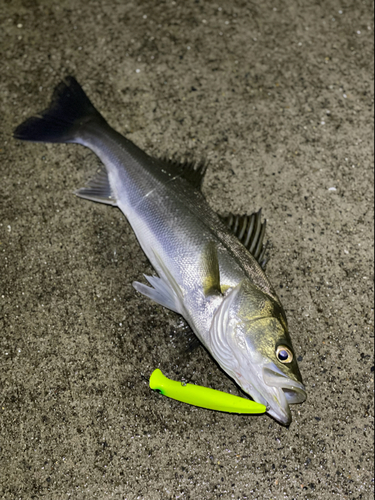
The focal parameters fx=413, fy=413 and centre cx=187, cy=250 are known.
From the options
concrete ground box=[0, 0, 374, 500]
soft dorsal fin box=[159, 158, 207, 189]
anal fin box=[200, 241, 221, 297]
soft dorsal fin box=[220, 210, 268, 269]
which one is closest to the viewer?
anal fin box=[200, 241, 221, 297]

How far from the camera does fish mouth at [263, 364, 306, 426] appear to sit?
2.10 metres

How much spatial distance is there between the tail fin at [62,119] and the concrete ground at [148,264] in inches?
4.6

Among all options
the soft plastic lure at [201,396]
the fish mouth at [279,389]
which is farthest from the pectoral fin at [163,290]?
the fish mouth at [279,389]

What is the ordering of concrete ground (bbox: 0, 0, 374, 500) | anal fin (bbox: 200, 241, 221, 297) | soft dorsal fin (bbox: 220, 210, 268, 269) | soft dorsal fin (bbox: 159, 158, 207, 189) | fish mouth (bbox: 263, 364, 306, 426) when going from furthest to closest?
1. soft dorsal fin (bbox: 159, 158, 207, 189)
2. soft dorsal fin (bbox: 220, 210, 268, 269)
3. concrete ground (bbox: 0, 0, 374, 500)
4. anal fin (bbox: 200, 241, 221, 297)
5. fish mouth (bbox: 263, 364, 306, 426)

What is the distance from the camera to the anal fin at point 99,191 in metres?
2.71

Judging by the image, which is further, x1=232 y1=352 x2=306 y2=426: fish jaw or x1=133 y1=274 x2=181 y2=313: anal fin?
x1=133 y1=274 x2=181 y2=313: anal fin

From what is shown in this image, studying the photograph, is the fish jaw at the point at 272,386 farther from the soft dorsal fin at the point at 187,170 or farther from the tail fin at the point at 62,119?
the tail fin at the point at 62,119

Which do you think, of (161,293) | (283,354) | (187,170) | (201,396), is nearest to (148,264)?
(161,293)

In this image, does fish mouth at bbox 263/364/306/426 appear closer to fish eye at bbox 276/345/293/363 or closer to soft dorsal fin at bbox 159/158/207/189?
fish eye at bbox 276/345/293/363

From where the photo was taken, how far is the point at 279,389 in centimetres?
213

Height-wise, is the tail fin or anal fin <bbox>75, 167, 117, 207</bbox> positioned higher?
the tail fin

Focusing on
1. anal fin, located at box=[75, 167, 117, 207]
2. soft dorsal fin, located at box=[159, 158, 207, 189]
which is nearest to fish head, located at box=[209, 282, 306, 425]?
soft dorsal fin, located at box=[159, 158, 207, 189]

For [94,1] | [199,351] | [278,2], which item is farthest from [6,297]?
[278,2]

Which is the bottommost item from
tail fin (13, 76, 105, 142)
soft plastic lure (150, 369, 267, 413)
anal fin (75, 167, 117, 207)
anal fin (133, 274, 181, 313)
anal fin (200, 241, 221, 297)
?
soft plastic lure (150, 369, 267, 413)
